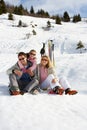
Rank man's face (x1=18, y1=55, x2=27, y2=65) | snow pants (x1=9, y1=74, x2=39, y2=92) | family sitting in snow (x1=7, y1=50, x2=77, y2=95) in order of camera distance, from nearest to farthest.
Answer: snow pants (x1=9, y1=74, x2=39, y2=92)
family sitting in snow (x1=7, y1=50, x2=77, y2=95)
man's face (x1=18, y1=55, x2=27, y2=65)

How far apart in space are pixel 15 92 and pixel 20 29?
3299 centimetres

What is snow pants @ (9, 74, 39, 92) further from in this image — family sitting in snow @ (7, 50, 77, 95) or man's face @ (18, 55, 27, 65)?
man's face @ (18, 55, 27, 65)

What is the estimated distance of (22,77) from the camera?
8656 millimetres

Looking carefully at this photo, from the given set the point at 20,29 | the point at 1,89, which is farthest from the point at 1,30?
the point at 1,89

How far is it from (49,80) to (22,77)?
78 centimetres

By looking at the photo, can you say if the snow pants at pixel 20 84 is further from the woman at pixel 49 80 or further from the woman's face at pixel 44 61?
the woman's face at pixel 44 61

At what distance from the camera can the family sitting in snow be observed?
827 centimetres

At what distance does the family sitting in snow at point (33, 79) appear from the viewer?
8.27m

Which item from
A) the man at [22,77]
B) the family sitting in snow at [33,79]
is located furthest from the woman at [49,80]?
the man at [22,77]

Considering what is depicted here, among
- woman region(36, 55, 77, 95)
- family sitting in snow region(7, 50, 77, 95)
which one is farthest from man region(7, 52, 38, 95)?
woman region(36, 55, 77, 95)

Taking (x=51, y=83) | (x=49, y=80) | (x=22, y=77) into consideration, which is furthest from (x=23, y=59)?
(x=51, y=83)

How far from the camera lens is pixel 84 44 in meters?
31.2

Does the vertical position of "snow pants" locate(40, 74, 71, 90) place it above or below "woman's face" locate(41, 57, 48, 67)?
below

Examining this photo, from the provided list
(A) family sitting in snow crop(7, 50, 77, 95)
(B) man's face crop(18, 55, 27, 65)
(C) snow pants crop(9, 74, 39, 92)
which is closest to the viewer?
(C) snow pants crop(9, 74, 39, 92)
